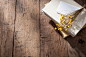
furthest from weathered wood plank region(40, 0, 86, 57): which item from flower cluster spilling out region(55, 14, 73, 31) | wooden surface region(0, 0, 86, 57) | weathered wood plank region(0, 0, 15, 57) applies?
weathered wood plank region(0, 0, 15, 57)

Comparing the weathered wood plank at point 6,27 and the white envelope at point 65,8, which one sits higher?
the white envelope at point 65,8

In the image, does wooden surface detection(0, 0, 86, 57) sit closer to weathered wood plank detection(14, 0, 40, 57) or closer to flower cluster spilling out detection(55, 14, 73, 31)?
weathered wood plank detection(14, 0, 40, 57)

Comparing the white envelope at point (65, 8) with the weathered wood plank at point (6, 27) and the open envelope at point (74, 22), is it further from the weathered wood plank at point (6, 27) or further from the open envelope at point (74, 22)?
the weathered wood plank at point (6, 27)

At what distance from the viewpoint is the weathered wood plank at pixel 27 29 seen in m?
0.69

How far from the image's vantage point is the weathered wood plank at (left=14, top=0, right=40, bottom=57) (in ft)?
2.25

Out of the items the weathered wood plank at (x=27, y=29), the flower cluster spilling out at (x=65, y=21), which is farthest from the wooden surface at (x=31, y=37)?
the flower cluster spilling out at (x=65, y=21)

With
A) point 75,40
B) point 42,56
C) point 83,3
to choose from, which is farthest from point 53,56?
point 83,3

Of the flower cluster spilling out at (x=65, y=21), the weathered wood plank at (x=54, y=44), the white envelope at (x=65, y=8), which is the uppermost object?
the white envelope at (x=65, y=8)

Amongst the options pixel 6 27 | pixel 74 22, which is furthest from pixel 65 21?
pixel 6 27

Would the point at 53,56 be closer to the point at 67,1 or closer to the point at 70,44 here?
the point at 70,44

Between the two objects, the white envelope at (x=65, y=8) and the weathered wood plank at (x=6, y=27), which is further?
the weathered wood plank at (x=6, y=27)

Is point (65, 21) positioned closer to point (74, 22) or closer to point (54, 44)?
point (74, 22)

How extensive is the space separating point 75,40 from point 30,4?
448 mm

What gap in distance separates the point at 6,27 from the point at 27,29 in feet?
0.54
